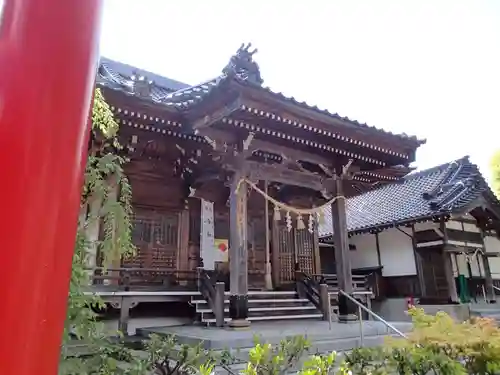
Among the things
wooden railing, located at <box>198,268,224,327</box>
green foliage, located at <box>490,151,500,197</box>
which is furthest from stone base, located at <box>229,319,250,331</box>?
green foliage, located at <box>490,151,500,197</box>

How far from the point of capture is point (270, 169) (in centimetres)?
859

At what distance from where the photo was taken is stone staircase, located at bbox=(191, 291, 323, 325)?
328 inches

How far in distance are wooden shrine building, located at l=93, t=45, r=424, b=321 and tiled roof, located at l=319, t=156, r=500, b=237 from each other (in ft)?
16.7

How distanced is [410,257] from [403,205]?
254cm

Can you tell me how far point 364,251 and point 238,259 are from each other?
11.5 m

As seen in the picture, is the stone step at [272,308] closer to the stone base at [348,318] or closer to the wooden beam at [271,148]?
the stone base at [348,318]

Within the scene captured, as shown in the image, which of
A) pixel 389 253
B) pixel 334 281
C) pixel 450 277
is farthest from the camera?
pixel 389 253

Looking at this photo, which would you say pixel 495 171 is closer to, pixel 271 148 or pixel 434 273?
pixel 434 273

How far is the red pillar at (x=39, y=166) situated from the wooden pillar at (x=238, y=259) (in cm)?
675

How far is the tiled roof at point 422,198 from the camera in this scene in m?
14.9

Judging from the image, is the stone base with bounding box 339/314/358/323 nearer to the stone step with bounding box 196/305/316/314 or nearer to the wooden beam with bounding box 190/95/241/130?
the stone step with bounding box 196/305/316/314

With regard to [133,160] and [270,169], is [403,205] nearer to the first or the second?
[270,169]

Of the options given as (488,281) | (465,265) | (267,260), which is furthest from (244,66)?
(488,281)

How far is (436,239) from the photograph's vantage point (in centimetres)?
1462
